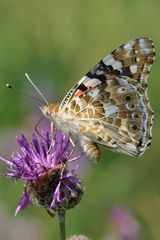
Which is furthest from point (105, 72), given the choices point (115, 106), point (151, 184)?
point (151, 184)

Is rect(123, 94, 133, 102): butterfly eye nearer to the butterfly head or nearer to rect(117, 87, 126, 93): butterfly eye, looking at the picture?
rect(117, 87, 126, 93): butterfly eye

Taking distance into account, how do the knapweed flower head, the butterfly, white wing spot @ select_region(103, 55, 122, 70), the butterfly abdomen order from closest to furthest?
the knapweed flower head, the butterfly abdomen, the butterfly, white wing spot @ select_region(103, 55, 122, 70)

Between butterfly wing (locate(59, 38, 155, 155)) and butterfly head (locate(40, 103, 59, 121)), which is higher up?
butterfly head (locate(40, 103, 59, 121))

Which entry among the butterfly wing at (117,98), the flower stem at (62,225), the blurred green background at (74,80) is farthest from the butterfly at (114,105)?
the blurred green background at (74,80)

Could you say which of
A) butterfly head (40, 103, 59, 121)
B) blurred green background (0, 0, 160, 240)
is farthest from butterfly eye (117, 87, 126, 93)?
blurred green background (0, 0, 160, 240)

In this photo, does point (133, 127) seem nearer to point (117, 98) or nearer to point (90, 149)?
point (117, 98)

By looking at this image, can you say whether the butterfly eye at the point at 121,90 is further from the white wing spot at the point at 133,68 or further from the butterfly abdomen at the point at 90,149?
the butterfly abdomen at the point at 90,149
